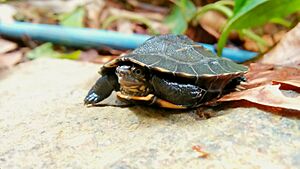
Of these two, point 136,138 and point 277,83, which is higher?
point 277,83

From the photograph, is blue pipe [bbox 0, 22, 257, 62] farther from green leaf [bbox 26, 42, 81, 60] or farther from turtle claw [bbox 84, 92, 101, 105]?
turtle claw [bbox 84, 92, 101, 105]

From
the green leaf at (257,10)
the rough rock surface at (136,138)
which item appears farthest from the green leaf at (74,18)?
the rough rock surface at (136,138)

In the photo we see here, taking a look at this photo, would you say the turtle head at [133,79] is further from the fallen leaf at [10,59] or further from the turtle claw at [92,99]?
the fallen leaf at [10,59]

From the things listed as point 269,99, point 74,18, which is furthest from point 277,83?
point 74,18

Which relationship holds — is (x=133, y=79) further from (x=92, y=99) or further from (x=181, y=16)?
(x=181, y=16)

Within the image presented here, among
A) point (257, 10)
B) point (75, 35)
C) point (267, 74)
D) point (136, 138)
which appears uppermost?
point (257, 10)

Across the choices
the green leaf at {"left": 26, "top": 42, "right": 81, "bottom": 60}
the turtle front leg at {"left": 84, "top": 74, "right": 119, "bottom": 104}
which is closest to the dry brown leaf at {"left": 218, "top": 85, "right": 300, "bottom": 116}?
the turtle front leg at {"left": 84, "top": 74, "right": 119, "bottom": 104}
